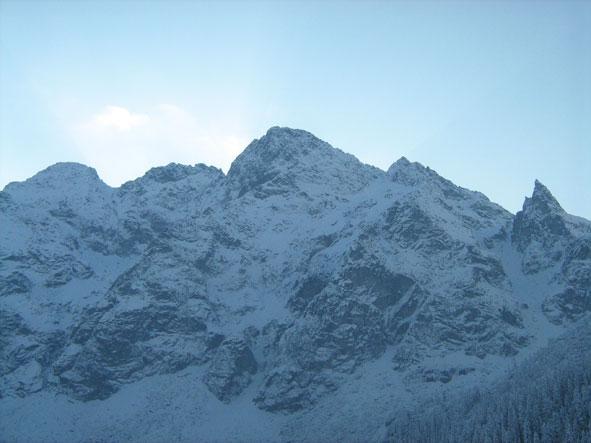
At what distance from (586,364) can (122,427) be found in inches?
4661

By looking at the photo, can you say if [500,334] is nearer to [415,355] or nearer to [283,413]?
[415,355]

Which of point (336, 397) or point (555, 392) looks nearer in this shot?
point (555, 392)

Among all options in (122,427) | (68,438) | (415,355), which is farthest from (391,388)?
(68,438)

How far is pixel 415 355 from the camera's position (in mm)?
192125

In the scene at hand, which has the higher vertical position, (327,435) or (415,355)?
(415,355)

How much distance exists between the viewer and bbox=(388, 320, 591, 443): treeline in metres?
115

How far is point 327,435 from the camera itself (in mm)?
169875

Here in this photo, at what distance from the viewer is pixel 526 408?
124312 millimetres

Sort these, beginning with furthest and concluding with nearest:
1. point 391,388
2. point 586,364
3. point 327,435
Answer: point 391,388
point 327,435
point 586,364

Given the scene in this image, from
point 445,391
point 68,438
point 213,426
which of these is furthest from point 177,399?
point 445,391

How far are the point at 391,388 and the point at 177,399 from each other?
2365 inches

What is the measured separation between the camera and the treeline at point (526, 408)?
115 metres

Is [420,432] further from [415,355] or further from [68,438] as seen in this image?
[68,438]

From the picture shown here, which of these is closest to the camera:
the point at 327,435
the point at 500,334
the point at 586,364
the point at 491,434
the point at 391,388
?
the point at 491,434
